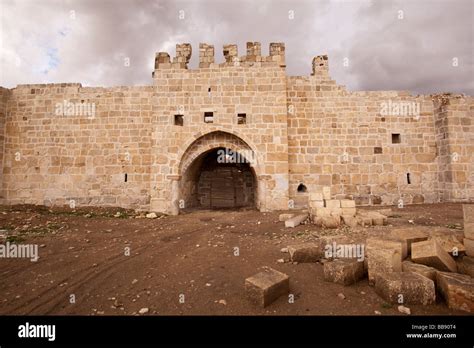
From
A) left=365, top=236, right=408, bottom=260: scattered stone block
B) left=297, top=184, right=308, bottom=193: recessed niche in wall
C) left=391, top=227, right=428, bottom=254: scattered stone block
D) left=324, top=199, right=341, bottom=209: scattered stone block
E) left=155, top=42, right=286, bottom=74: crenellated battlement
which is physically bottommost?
left=391, top=227, right=428, bottom=254: scattered stone block

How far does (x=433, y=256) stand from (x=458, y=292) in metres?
0.68

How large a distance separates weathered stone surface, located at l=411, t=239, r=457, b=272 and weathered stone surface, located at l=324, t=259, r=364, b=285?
82cm

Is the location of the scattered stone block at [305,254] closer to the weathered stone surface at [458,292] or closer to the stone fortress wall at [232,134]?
the weathered stone surface at [458,292]

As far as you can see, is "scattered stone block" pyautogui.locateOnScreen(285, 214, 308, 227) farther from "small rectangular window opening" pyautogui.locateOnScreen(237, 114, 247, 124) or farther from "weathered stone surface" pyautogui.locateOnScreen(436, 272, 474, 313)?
"small rectangular window opening" pyautogui.locateOnScreen(237, 114, 247, 124)

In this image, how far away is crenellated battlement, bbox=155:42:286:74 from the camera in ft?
30.7

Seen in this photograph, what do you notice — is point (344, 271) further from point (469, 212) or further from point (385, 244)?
point (469, 212)

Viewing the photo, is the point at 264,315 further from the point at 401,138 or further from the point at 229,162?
the point at 229,162

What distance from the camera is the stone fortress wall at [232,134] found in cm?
937

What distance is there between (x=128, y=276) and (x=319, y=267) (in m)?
3.06

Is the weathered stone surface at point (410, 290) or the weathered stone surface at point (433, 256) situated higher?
the weathered stone surface at point (433, 256)

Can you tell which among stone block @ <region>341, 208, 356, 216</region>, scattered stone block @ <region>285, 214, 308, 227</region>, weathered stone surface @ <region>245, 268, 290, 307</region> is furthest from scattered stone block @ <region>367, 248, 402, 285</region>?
stone block @ <region>341, 208, 356, 216</region>

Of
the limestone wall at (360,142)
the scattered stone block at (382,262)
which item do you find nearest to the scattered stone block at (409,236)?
the scattered stone block at (382,262)

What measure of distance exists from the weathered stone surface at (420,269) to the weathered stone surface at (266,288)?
161cm

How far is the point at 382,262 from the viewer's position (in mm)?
3275
